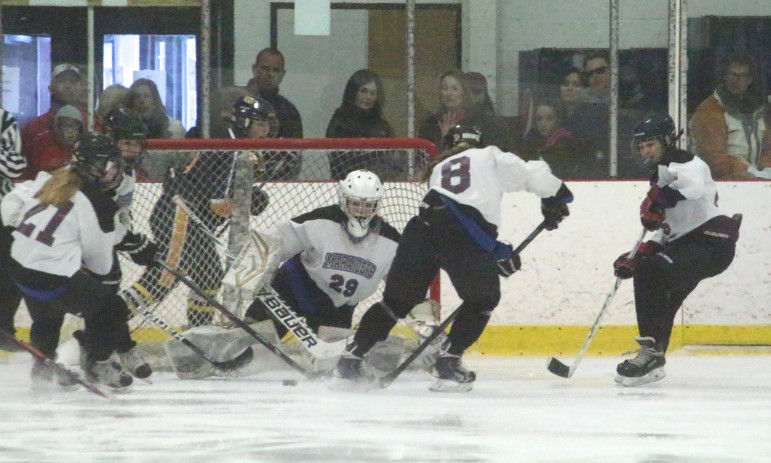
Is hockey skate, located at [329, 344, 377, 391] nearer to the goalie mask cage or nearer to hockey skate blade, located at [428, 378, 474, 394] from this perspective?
hockey skate blade, located at [428, 378, 474, 394]

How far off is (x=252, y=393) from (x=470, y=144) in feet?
3.50

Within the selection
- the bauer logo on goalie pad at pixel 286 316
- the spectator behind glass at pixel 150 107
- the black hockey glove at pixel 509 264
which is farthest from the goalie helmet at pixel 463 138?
the spectator behind glass at pixel 150 107

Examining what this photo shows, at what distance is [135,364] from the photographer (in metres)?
4.86

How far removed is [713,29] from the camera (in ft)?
20.0

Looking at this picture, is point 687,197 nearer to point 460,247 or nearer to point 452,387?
point 460,247

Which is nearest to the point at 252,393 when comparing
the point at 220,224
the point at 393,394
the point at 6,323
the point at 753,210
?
the point at 393,394

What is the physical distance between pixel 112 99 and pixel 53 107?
9.3 inches

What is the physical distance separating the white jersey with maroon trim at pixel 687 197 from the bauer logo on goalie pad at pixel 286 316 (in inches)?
50.1

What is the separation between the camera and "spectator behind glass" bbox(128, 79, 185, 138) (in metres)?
5.90

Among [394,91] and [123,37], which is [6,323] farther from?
[394,91]

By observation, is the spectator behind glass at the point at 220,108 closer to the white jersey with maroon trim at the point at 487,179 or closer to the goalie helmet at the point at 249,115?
the goalie helmet at the point at 249,115

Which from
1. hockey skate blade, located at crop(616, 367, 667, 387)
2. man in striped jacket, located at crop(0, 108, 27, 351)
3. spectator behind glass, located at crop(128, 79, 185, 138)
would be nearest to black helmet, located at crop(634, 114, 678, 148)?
hockey skate blade, located at crop(616, 367, 667, 387)

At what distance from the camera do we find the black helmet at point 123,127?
503 centimetres

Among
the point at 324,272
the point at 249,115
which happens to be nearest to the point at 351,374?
the point at 324,272
